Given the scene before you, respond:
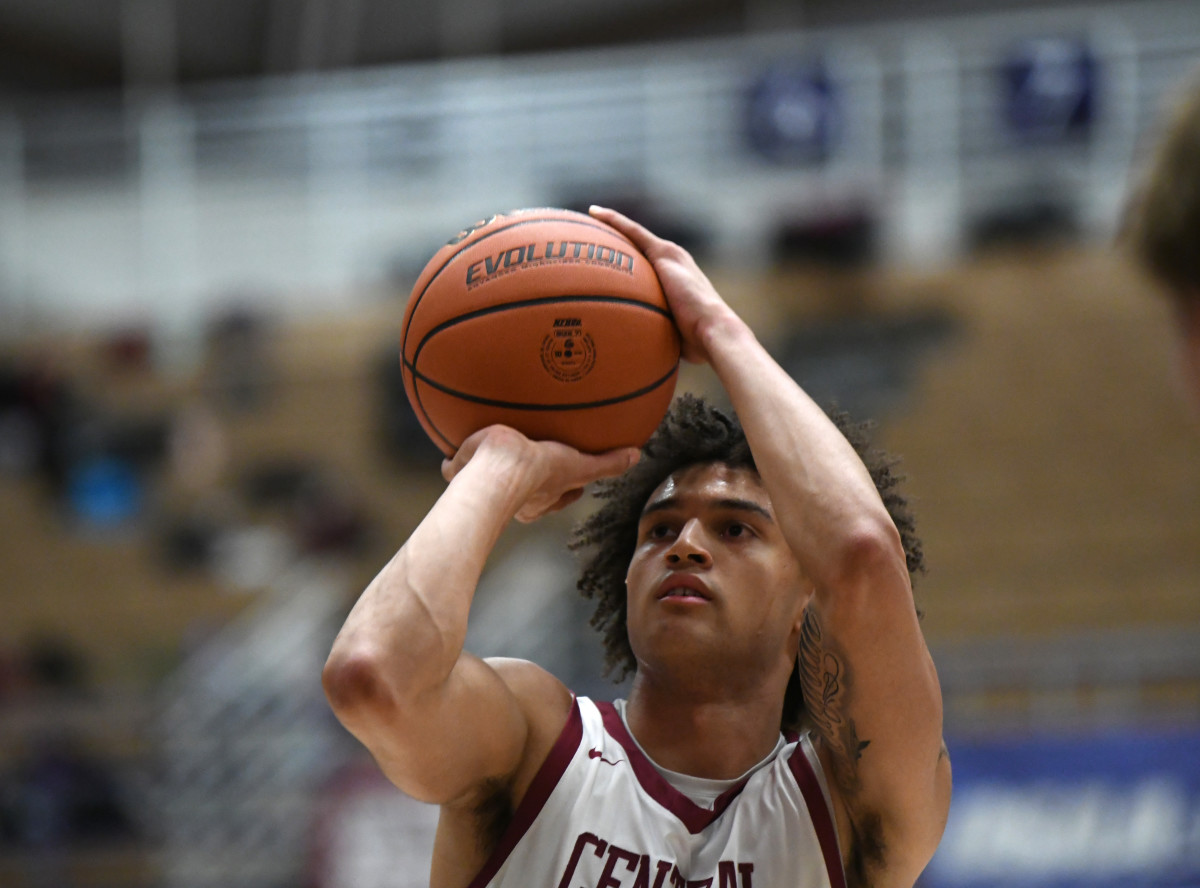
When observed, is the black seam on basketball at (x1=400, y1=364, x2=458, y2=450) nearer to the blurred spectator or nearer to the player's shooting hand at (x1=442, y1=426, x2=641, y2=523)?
the player's shooting hand at (x1=442, y1=426, x2=641, y2=523)

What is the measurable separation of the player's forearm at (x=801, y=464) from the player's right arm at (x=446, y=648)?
31 cm

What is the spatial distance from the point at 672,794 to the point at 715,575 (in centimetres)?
44

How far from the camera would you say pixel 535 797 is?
2.60 metres

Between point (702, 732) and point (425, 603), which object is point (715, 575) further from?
point (425, 603)

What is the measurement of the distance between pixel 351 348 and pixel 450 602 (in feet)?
32.0

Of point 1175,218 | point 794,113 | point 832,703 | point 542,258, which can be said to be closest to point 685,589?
point 832,703

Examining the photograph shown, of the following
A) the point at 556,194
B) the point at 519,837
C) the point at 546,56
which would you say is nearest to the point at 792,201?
the point at 556,194

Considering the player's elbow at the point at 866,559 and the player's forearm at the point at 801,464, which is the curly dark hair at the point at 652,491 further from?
the player's elbow at the point at 866,559

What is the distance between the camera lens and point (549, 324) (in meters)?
2.62

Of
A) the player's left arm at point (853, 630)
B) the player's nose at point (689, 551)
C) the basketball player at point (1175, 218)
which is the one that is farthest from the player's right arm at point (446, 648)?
the basketball player at point (1175, 218)

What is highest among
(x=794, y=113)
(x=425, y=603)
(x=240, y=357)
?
(x=794, y=113)

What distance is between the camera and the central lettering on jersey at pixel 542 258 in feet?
8.77

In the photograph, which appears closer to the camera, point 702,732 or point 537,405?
point 537,405

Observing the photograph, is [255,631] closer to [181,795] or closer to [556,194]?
[181,795]
